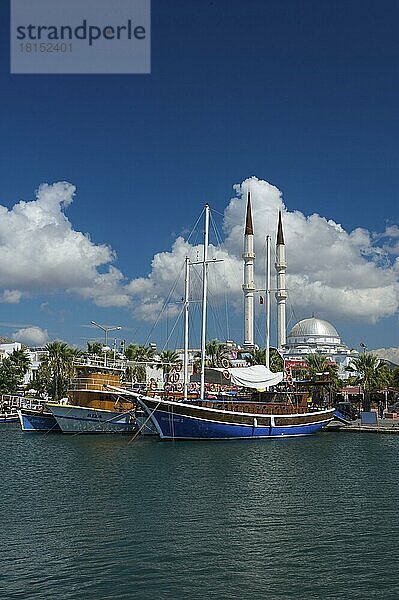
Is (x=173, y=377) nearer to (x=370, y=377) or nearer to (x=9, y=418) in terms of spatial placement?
(x=9, y=418)

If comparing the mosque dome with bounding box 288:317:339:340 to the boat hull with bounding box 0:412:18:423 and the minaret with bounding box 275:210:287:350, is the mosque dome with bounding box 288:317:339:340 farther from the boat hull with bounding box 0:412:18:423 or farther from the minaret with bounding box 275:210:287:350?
the boat hull with bounding box 0:412:18:423

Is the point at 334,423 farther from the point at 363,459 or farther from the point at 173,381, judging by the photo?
the point at 363,459

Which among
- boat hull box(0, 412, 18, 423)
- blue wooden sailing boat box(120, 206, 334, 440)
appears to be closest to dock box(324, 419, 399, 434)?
blue wooden sailing boat box(120, 206, 334, 440)

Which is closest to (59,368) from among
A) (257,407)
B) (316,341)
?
(257,407)

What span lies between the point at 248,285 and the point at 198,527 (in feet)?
403

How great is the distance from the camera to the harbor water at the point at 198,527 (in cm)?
1977

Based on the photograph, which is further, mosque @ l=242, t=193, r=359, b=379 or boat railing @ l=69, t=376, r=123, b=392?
mosque @ l=242, t=193, r=359, b=379

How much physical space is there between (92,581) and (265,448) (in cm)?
3798

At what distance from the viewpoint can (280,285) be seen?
158 meters

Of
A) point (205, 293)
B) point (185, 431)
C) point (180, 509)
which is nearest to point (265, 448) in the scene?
point (185, 431)

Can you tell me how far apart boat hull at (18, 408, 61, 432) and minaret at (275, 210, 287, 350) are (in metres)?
88.8

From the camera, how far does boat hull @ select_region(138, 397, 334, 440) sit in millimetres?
59750

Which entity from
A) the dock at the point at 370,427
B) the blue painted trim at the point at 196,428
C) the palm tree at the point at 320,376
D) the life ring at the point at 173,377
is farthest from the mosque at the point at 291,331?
the blue painted trim at the point at 196,428

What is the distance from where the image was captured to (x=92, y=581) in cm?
1984
